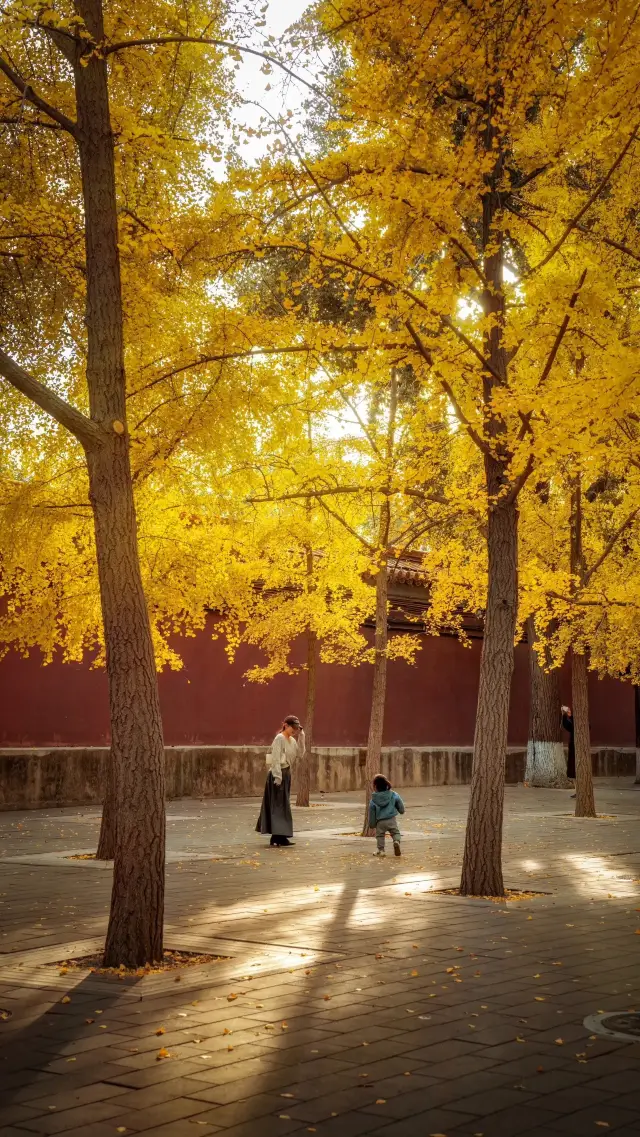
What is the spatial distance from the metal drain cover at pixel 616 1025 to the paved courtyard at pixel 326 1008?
5 centimetres

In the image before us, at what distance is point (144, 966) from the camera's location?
756 cm

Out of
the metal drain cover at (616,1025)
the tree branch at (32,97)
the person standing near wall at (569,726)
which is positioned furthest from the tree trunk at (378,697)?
the person standing near wall at (569,726)

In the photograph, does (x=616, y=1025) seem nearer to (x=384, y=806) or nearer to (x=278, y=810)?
(x=384, y=806)

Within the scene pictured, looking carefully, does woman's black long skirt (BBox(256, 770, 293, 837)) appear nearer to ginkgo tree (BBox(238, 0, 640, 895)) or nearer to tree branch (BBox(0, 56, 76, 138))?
ginkgo tree (BBox(238, 0, 640, 895))

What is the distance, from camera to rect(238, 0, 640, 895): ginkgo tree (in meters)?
8.42

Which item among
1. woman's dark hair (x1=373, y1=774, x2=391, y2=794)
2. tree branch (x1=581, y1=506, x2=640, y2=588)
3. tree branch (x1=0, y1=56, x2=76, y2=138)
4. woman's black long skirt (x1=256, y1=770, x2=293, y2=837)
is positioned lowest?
woman's black long skirt (x1=256, y1=770, x2=293, y2=837)

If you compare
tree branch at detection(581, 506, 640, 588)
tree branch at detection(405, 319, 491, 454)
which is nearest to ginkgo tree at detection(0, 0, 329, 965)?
tree branch at detection(405, 319, 491, 454)

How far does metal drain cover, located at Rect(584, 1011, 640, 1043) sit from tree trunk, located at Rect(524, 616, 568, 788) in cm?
2326

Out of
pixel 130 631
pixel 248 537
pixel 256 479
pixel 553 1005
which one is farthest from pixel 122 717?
pixel 248 537

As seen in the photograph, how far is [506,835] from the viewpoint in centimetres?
1734

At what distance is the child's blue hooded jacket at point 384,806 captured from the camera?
14484 mm

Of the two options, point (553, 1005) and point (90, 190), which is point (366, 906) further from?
point (90, 190)

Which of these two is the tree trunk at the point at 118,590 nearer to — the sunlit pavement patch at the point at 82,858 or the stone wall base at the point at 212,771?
the sunlit pavement patch at the point at 82,858

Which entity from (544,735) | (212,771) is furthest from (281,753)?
(544,735)
